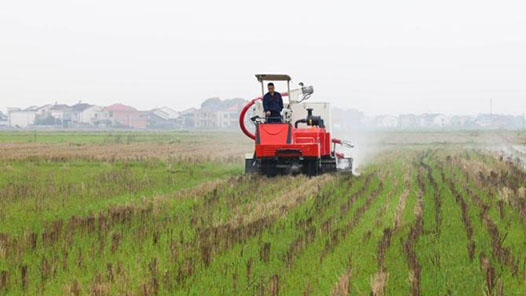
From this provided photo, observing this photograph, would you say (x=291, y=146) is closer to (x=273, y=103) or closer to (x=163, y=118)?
(x=273, y=103)

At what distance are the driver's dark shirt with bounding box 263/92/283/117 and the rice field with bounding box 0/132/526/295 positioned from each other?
2.46m

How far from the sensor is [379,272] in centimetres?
588

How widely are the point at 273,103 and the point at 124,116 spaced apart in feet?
459

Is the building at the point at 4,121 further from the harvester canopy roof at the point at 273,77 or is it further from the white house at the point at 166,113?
the harvester canopy roof at the point at 273,77

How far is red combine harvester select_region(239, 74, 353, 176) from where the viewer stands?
1595 cm

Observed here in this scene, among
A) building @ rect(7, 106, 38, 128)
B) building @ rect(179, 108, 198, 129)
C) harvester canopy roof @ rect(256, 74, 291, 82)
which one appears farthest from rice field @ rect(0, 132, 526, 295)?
building @ rect(7, 106, 38, 128)

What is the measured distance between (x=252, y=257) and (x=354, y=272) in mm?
1215

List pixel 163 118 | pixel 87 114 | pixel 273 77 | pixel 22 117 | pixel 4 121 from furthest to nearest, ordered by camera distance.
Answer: pixel 4 121 → pixel 22 117 → pixel 163 118 → pixel 87 114 → pixel 273 77

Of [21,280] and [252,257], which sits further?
[252,257]

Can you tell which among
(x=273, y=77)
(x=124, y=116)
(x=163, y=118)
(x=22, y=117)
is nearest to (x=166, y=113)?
(x=163, y=118)

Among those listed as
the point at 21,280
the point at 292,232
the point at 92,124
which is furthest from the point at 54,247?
the point at 92,124

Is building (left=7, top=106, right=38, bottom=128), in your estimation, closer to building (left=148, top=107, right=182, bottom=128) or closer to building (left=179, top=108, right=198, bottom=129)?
building (left=148, top=107, right=182, bottom=128)

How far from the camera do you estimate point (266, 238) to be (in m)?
7.83

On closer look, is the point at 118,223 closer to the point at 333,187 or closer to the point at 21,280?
the point at 21,280
